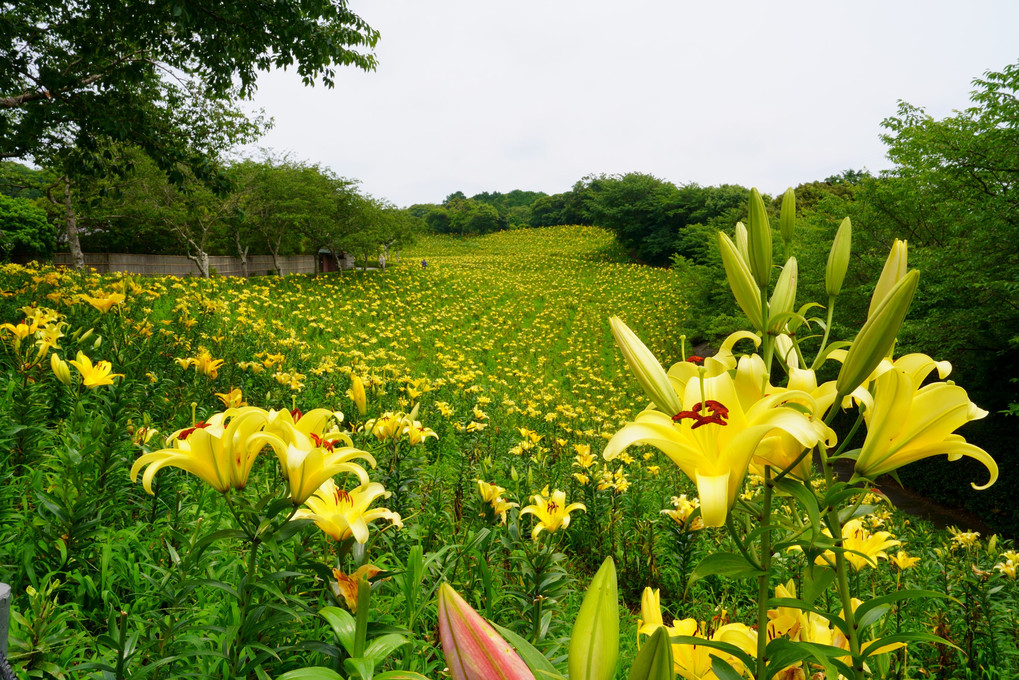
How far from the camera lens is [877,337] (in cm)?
53

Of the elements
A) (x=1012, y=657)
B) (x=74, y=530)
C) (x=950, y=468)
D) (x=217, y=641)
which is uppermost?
(x=74, y=530)

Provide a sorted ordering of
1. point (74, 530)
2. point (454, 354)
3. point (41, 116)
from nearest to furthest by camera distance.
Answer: point (74, 530), point (41, 116), point (454, 354)

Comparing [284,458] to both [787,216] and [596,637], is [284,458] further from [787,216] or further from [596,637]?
[787,216]

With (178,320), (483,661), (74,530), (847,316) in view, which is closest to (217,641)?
(74,530)

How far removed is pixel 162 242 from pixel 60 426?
1855 centimetres

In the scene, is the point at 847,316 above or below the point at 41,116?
below

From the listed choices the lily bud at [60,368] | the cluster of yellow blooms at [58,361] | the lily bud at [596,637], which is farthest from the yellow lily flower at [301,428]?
the lily bud at [60,368]

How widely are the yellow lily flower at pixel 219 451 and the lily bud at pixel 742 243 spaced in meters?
0.75

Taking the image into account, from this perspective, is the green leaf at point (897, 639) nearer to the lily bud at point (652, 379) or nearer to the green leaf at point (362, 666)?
the lily bud at point (652, 379)

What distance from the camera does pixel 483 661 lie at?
34 cm

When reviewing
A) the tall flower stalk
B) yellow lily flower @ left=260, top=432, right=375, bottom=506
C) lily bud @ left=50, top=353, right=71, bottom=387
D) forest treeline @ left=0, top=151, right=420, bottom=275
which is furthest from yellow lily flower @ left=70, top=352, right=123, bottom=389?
forest treeline @ left=0, top=151, right=420, bottom=275

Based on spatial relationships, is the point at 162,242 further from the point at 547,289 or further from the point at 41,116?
the point at 41,116

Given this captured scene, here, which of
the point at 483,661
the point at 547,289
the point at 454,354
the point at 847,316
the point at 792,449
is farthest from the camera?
the point at 547,289

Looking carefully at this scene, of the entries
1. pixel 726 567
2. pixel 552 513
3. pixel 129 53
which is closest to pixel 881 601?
pixel 726 567
